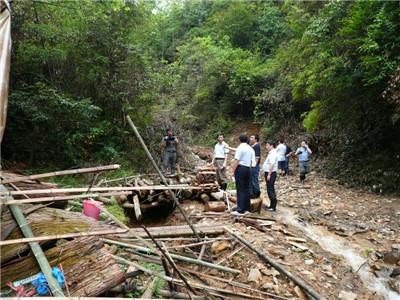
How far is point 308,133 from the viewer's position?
1658 cm

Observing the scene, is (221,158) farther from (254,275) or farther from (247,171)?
(254,275)

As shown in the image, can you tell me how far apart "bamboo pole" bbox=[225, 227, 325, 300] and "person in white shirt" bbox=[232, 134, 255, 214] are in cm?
138

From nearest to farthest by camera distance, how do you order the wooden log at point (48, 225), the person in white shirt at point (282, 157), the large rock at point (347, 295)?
the wooden log at point (48, 225), the large rock at point (347, 295), the person in white shirt at point (282, 157)

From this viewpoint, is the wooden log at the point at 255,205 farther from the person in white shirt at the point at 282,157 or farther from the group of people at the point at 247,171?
the person in white shirt at the point at 282,157

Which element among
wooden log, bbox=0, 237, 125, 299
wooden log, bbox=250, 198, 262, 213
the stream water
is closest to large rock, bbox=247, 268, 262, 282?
the stream water

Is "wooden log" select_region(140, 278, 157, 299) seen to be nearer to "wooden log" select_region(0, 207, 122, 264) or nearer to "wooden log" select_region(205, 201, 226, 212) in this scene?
"wooden log" select_region(0, 207, 122, 264)

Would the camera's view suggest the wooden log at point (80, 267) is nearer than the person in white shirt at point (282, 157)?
Yes

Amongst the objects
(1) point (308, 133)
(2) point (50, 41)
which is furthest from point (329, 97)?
(2) point (50, 41)

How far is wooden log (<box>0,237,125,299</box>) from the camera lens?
9.58ft

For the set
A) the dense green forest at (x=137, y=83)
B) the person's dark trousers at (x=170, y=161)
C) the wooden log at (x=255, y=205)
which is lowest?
the wooden log at (x=255, y=205)

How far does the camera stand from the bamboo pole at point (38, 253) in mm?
2771

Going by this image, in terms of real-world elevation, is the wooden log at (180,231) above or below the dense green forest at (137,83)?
below

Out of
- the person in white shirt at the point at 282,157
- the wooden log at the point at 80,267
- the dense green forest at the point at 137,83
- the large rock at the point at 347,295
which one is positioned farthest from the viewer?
the person in white shirt at the point at 282,157

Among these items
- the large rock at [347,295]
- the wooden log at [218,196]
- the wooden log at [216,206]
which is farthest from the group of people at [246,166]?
the large rock at [347,295]
